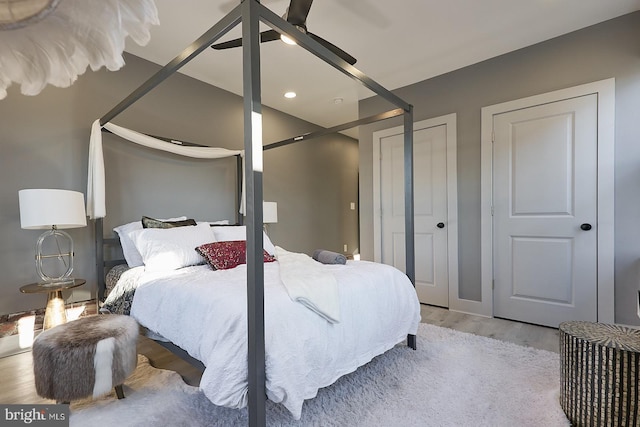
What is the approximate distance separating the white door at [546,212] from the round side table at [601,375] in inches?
56.2

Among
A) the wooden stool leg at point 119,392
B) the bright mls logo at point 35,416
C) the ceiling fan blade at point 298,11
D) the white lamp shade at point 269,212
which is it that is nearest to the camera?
the bright mls logo at point 35,416

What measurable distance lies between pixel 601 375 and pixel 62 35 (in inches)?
95.7

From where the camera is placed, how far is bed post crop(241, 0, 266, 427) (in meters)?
1.25

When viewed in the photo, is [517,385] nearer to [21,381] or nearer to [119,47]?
[119,47]

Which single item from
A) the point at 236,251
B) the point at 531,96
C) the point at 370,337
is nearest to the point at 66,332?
the point at 236,251

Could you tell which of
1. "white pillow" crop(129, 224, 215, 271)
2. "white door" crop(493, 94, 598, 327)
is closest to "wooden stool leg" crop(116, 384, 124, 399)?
"white pillow" crop(129, 224, 215, 271)

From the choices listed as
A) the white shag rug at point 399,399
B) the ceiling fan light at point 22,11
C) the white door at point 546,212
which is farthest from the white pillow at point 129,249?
the white door at point 546,212

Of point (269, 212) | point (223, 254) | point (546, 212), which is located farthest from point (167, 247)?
point (546, 212)

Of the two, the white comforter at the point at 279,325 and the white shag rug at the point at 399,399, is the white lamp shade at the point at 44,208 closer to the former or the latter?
the white comforter at the point at 279,325

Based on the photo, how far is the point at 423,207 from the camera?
11.8ft

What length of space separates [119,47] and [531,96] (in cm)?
335

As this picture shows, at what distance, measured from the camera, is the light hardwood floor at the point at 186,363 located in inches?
70.1

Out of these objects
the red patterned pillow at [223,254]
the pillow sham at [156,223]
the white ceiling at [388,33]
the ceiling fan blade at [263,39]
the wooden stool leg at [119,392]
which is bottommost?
the wooden stool leg at [119,392]

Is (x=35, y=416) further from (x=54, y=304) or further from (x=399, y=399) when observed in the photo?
(x=399, y=399)
